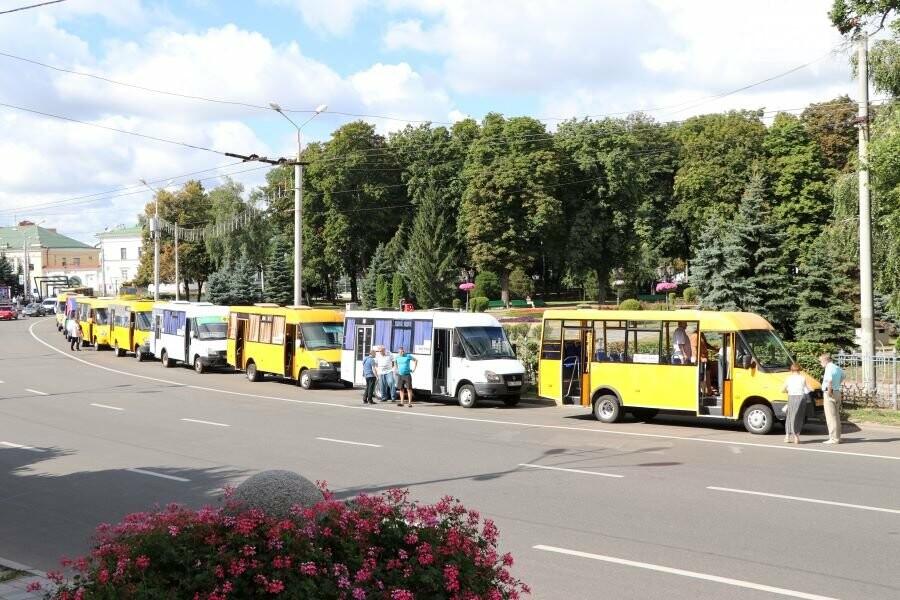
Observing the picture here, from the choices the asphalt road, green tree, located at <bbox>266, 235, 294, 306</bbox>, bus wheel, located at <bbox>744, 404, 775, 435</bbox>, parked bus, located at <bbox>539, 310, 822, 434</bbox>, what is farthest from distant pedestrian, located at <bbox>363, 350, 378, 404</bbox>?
green tree, located at <bbox>266, 235, 294, 306</bbox>

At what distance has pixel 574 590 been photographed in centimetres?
800

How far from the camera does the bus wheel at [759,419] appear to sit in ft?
61.0

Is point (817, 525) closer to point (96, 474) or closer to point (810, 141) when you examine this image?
point (96, 474)

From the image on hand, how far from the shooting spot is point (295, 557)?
541cm

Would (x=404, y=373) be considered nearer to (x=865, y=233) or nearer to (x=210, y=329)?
(x=865, y=233)

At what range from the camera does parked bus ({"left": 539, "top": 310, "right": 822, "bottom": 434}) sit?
18.8 m

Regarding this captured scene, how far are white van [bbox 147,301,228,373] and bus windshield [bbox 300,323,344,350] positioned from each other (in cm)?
723

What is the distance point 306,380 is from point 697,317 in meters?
14.4

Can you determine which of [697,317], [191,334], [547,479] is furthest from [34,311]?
[547,479]

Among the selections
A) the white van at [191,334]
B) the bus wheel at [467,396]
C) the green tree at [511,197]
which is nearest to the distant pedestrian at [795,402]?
the bus wheel at [467,396]

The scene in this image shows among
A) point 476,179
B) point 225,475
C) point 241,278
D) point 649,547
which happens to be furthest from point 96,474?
point 241,278

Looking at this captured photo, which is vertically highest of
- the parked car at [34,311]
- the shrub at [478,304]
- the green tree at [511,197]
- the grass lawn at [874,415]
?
the green tree at [511,197]

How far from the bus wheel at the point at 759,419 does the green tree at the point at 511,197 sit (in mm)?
49278

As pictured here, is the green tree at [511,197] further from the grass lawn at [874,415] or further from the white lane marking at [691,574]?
the white lane marking at [691,574]
